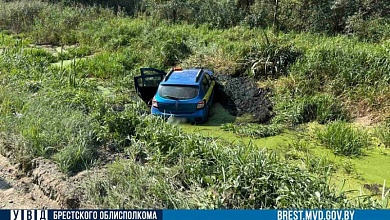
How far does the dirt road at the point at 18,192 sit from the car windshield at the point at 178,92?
12.8 feet

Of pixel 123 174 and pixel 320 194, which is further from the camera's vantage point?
pixel 123 174

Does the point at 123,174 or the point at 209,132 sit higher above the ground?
the point at 123,174

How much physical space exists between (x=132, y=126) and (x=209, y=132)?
238 cm

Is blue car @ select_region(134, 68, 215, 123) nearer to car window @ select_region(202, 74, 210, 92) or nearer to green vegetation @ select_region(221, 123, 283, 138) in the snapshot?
car window @ select_region(202, 74, 210, 92)

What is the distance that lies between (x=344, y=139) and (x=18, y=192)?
19.8 feet

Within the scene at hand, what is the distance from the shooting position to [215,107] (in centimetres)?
1001

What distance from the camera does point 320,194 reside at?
4.10 m

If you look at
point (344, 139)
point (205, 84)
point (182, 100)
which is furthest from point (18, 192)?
point (344, 139)

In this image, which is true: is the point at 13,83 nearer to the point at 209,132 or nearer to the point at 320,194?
the point at 209,132

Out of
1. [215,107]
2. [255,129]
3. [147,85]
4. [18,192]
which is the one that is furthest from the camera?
[215,107]

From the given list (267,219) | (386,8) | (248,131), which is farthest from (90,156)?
(386,8)

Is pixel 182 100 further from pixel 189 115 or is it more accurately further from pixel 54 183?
pixel 54 183

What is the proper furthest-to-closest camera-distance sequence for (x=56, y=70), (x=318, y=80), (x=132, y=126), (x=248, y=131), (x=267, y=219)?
(x=56, y=70) < (x=318, y=80) < (x=248, y=131) < (x=132, y=126) < (x=267, y=219)

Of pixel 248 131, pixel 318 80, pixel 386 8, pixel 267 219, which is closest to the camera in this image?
pixel 267 219
